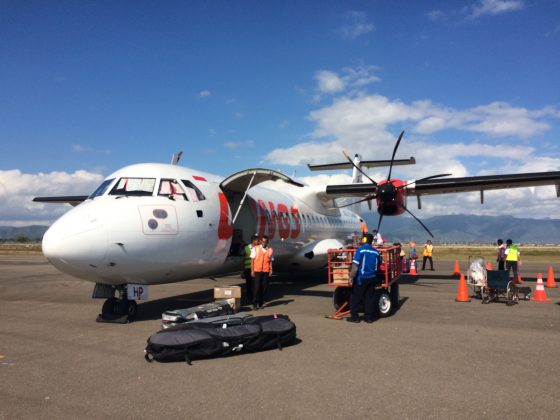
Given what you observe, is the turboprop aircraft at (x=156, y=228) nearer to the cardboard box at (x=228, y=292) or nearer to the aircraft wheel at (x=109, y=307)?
the aircraft wheel at (x=109, y=307)

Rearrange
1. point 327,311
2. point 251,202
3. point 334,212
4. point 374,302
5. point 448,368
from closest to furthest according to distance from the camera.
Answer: point 448,368
point 374,302
point 327,311
point 251,202
point 334,212

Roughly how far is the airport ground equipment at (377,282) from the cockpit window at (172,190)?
3721mm

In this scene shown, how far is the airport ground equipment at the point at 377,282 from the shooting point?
939 centimetres

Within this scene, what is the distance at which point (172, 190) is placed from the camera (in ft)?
31.1

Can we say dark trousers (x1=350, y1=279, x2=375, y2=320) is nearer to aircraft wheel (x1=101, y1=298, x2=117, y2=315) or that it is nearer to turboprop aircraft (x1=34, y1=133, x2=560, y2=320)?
turboprop aircraft (x1=34, y1=133, x2=560, y2=320)

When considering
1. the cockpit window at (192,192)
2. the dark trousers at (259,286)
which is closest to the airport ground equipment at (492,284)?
the dark trousers at (259,286)

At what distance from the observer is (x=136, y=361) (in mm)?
6027

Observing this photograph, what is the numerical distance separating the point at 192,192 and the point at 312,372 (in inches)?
223

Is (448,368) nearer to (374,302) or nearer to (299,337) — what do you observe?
(299,337)

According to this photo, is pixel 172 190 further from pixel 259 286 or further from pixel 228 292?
pixel 259 286

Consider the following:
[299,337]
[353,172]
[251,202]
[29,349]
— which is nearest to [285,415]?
[299,337]

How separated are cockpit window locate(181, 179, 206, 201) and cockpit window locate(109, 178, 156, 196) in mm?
806

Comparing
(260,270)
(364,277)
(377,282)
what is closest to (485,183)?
(377,282)

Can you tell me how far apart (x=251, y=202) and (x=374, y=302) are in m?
5.54
